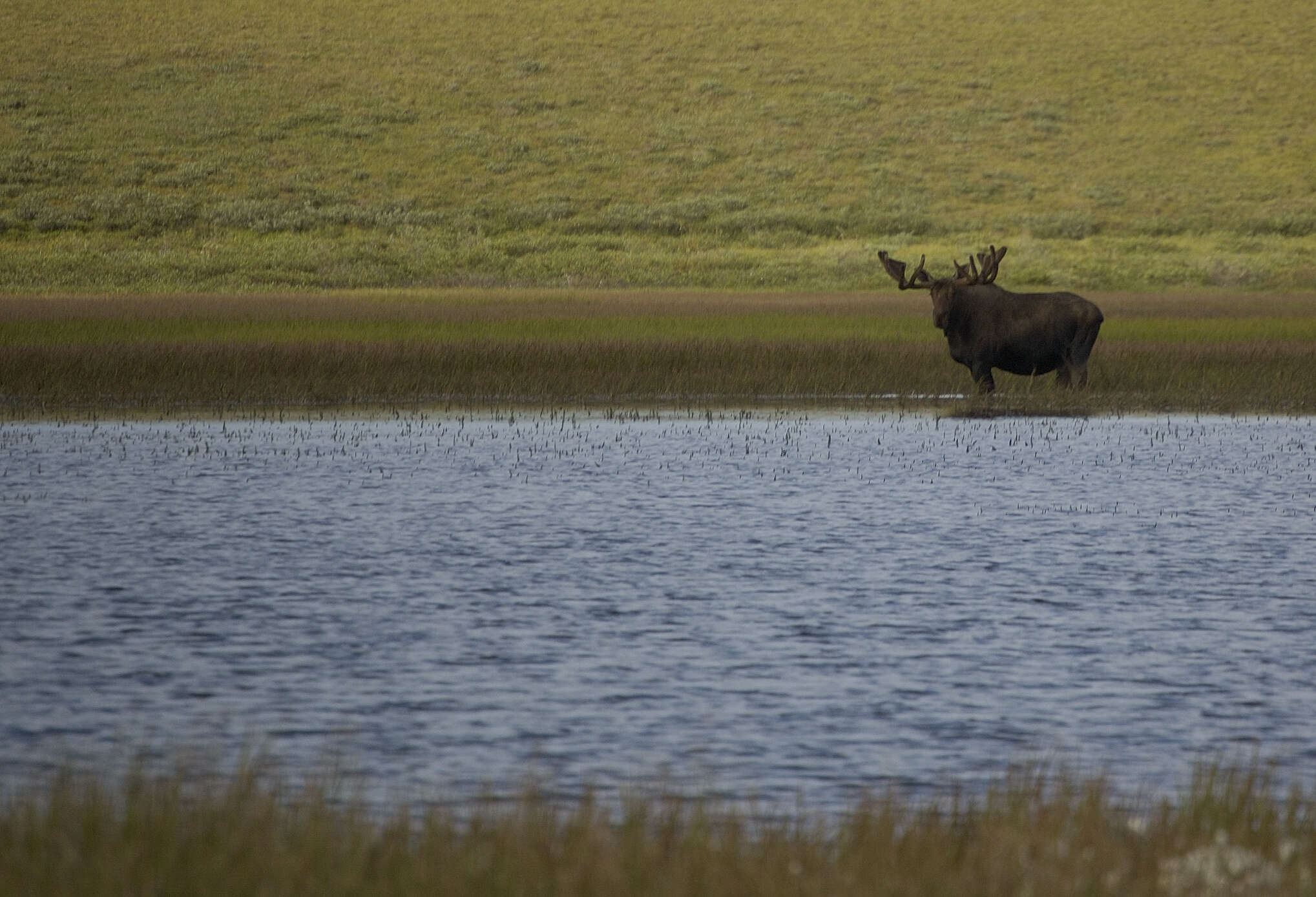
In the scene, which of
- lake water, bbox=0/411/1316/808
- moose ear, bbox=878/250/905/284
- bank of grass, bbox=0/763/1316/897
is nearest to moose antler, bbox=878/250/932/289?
moose ear, bbox=878/250/905/284

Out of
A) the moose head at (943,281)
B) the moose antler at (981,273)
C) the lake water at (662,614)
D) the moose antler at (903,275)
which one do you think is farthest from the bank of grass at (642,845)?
the moose antler at (981,273)

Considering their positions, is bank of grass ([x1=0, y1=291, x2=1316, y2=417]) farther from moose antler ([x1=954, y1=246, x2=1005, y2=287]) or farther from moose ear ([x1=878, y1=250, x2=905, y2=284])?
moose ear ([x1=878, y1=250, x2=905, y2=284])

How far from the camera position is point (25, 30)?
81750 mm

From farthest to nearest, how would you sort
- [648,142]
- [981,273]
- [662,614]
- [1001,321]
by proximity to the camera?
[648,142] < [981,273] < [1001,321] < [662,614]

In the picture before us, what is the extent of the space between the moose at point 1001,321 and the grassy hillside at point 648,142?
31.4 meters

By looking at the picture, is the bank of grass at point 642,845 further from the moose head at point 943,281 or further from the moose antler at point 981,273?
the moose antler at point 981,273

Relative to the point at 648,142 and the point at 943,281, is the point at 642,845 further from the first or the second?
the point at 648,142

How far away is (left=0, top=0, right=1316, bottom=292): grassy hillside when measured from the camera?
5856 cm

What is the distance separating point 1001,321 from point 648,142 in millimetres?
52700

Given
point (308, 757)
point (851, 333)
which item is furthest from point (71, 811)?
point (851, 333)

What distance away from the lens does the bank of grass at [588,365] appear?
2348 centimetres

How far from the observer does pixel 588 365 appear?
26.5 metres

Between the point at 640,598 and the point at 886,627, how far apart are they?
134 cm

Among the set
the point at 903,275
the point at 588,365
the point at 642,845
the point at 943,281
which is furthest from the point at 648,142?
the point at 642,845
